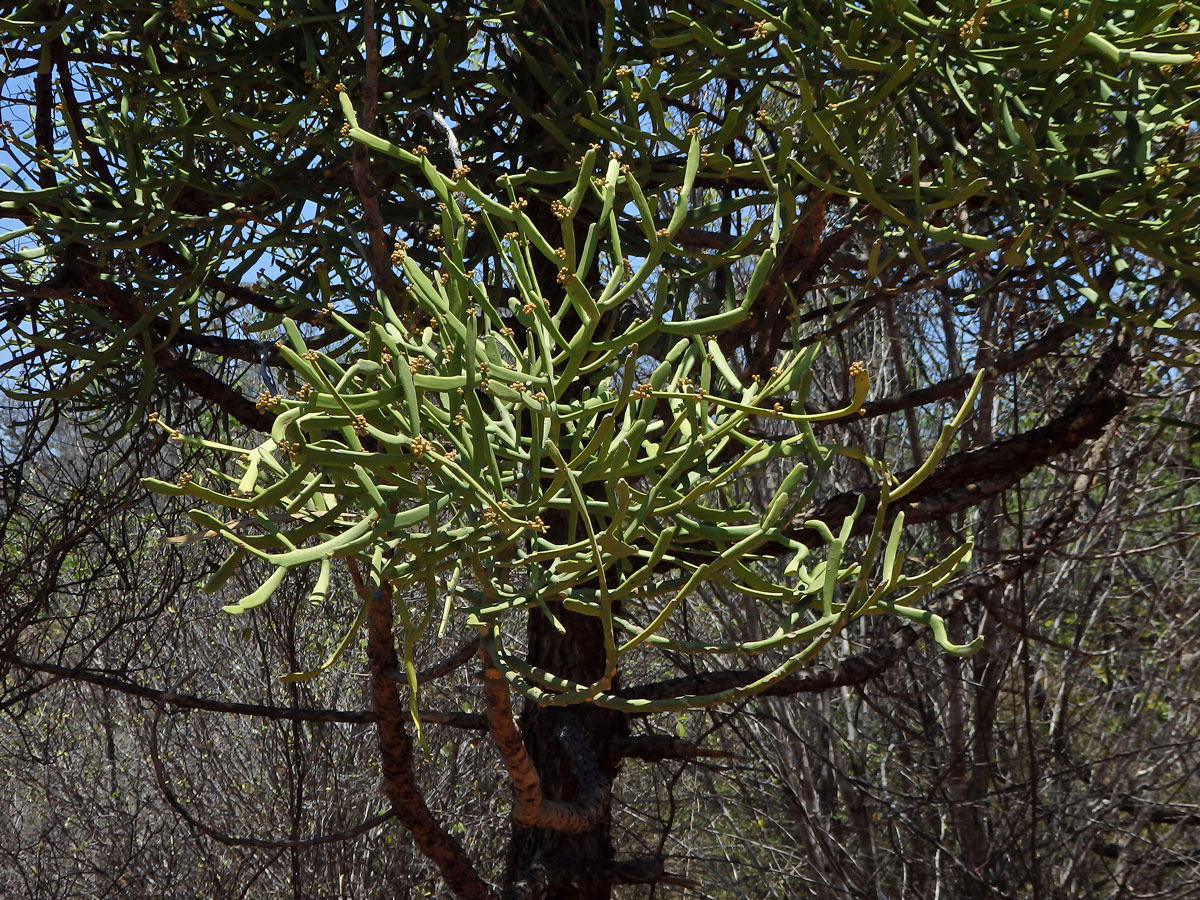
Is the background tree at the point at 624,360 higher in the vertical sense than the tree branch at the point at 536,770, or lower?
higher

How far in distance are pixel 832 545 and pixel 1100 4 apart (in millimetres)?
530

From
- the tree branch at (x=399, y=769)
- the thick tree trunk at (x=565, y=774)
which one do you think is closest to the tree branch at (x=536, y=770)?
the thick tree trunk at (x=565, y=774)

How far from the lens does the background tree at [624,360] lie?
789 mm

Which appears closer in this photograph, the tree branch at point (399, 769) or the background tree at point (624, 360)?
the background tree at point (624, 360)

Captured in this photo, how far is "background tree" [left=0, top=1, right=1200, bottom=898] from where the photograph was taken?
0.79 meters

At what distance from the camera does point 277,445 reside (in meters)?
0.70

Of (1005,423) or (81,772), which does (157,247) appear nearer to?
(1005,423)

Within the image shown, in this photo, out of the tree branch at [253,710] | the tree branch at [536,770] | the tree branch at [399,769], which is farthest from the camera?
the tree branch at [253,710]

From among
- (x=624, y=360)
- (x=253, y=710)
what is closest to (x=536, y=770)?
(x=253, y=710)

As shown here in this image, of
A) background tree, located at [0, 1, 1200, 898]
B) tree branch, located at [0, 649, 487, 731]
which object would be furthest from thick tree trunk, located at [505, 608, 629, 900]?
tree branch, located at [0, 649, 487, 731]

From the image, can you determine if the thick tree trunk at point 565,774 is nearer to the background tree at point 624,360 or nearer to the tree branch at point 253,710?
the background tree at point 624,360

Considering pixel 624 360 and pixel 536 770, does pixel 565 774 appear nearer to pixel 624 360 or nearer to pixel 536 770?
pixel 536 770

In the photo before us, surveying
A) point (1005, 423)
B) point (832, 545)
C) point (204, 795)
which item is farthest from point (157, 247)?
point (204, 795)

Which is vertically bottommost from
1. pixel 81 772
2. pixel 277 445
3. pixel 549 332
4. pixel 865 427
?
pixel 277 445
